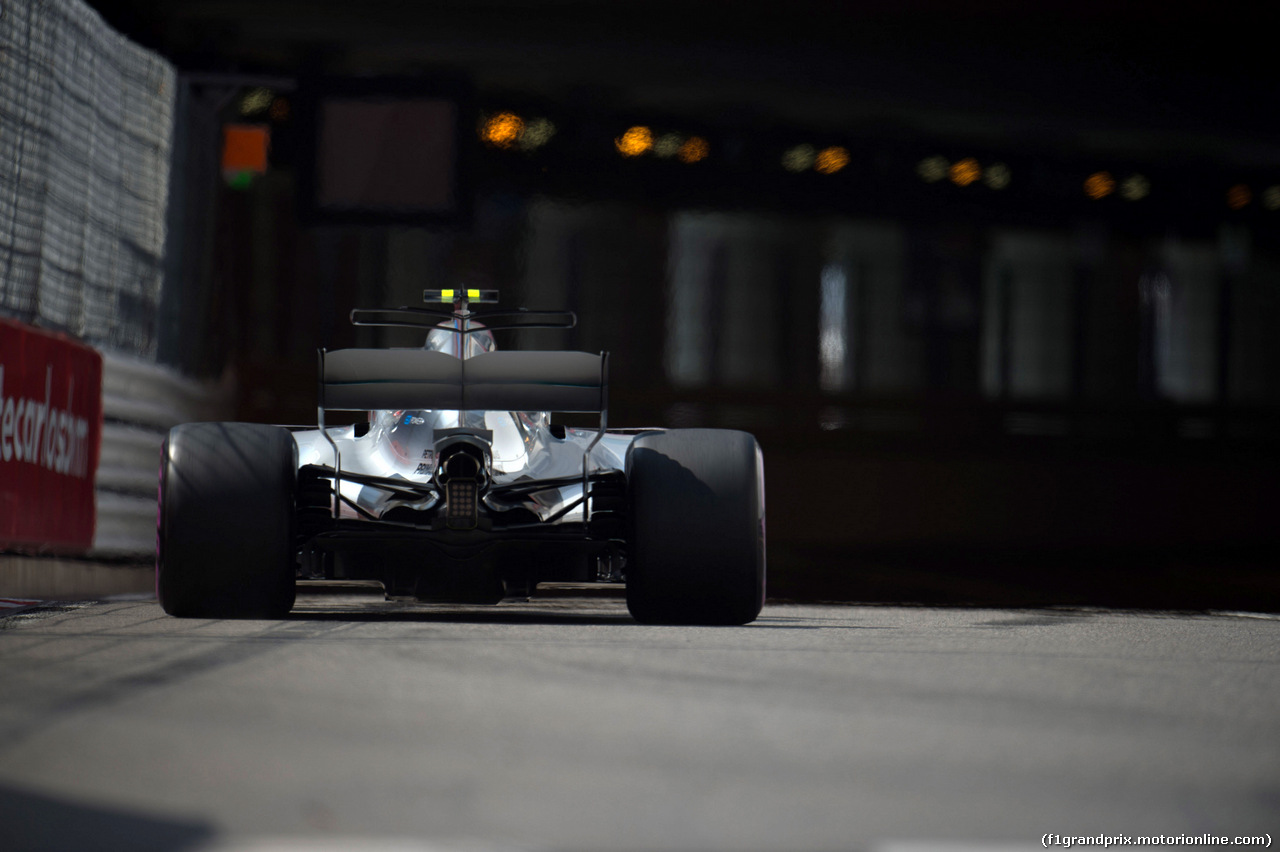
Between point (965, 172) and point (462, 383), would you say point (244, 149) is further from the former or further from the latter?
point (462, 383)

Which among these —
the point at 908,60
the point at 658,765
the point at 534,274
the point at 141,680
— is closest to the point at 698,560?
the point at 141,680

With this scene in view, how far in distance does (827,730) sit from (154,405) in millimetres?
8792

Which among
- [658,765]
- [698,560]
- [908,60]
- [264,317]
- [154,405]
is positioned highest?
[908,60]

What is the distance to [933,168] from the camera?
16734 millimetres

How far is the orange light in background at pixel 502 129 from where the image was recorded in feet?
49.0

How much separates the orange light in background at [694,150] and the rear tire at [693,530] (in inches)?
362

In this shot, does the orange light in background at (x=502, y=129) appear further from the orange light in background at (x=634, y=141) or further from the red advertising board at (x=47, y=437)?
the red advertising board at (x=47, y=437)

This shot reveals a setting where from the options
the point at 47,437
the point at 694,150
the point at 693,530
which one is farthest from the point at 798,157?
the point at 693,530

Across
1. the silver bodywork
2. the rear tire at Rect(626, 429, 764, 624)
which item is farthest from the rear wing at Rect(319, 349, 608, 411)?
the rear tire at Rect(626, 429, 764, 624)

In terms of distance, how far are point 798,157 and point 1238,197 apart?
5.02 metres

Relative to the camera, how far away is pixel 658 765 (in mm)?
3189

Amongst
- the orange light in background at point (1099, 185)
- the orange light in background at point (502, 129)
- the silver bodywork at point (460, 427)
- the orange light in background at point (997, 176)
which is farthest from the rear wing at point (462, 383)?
the orange light in background at point (1099, 185)

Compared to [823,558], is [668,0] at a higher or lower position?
higher

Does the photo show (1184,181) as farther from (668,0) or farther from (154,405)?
(154,405)
